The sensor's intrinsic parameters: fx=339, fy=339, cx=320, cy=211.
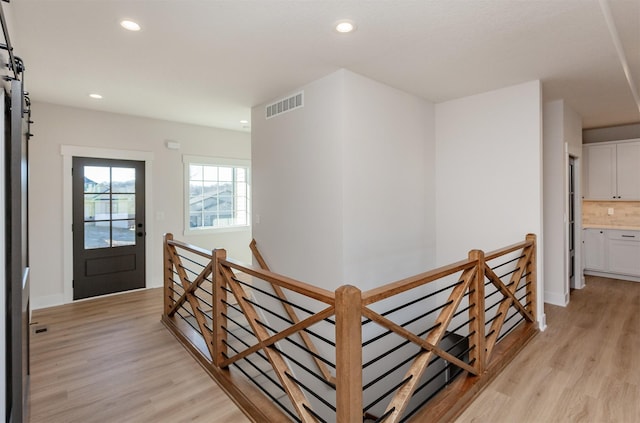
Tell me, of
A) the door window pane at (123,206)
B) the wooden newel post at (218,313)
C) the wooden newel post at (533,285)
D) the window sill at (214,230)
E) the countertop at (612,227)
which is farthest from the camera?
the window sill at (214,230)

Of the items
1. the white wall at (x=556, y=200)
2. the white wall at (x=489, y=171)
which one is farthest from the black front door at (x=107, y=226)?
the white wall at (x=556, y=200)

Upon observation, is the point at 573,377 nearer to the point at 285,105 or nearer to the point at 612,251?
the point at 285,105

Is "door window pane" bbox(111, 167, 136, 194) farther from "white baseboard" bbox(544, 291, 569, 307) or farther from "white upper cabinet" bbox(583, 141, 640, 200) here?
"white upper cabinet" bbox(583, 141, 640, 200)

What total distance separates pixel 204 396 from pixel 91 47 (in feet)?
9.35

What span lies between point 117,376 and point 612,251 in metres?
6.97

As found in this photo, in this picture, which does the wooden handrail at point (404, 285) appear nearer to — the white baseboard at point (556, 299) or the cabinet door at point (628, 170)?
the white baseboard at point (556, 299)

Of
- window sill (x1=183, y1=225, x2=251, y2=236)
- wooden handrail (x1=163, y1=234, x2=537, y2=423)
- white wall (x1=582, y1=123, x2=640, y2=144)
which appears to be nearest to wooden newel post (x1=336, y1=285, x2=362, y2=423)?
wooden handrail (x1=163, y1=234, x2=537, y2=423)

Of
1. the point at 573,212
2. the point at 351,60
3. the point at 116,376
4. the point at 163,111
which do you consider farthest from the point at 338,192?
the point at 573,212

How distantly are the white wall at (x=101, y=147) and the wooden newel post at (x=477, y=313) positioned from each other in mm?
4535

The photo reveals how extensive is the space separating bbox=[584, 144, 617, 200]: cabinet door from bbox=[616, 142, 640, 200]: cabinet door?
7cm

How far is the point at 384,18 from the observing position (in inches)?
90.3

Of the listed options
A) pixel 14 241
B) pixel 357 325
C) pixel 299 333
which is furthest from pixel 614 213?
pixel 14 241

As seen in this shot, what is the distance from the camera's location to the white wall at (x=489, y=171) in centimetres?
357

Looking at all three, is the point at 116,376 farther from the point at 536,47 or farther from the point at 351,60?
the point at 536,47
